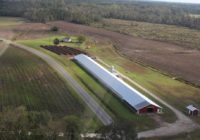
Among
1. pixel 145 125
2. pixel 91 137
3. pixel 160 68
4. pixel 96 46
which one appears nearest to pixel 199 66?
pixel 160 68

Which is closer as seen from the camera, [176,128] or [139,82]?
[176,128]

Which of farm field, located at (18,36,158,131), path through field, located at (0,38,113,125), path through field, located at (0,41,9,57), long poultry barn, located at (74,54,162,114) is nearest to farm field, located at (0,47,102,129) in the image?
path through field, located at (0,38,113,125)

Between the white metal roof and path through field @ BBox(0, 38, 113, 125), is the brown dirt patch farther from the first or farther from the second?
the white metal roof

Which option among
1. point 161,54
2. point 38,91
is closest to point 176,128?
point 38,91

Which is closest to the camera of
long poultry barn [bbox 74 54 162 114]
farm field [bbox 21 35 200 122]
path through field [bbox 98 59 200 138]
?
path through field [bbox 98 59 200 138]

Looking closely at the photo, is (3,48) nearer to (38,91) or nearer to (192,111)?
(38,91)

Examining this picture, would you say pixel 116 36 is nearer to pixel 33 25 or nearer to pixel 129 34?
pixel 129 34
